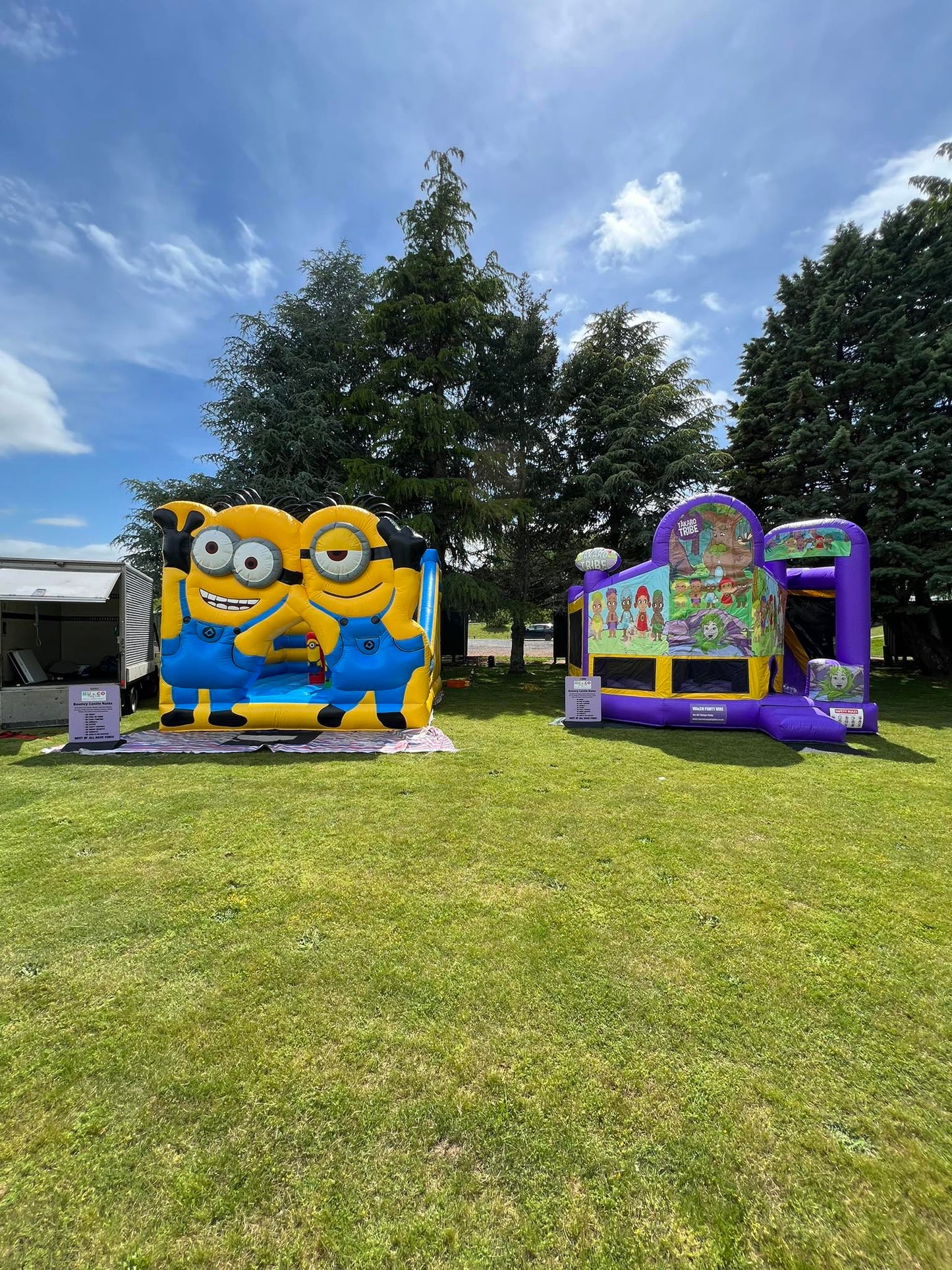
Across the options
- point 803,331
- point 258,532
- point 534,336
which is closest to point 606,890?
point 258,532

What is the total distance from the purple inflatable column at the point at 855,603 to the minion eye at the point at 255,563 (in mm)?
8879

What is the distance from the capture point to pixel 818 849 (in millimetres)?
3850

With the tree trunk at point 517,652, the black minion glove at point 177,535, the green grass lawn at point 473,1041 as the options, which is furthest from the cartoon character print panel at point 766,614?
the black minion glove at point 177,535

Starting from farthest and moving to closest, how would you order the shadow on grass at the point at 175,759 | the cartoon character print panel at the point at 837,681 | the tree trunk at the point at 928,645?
the tree trunk at the point at 928,645 < the cartoon character print panel at the point at 837,681 < the shadow on grass at the point at 175,759

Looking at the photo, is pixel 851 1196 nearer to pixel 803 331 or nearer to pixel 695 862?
pixel 695 862

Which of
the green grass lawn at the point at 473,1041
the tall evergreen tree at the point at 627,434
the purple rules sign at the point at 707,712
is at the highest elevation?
the tall evergreen tree at the point at 627,434

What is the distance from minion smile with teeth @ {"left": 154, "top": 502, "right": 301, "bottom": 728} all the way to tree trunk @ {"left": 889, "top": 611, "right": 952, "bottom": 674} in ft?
56.8

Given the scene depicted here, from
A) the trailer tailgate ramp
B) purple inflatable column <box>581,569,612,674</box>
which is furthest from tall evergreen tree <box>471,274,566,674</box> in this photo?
the trailer tailgate ramp

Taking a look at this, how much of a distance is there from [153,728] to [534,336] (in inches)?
586

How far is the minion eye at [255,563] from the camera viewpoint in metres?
7.49

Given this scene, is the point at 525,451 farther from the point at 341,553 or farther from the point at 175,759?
the point at 175,759

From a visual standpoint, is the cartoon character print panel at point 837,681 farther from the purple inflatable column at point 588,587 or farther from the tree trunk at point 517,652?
the tree trunk at point 517,652

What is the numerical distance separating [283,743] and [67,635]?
9.20 meters

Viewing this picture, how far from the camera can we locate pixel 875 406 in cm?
1377
